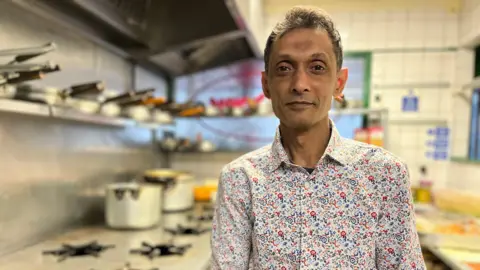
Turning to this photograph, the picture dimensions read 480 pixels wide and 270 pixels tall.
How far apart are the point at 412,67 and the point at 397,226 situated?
2.33 metres

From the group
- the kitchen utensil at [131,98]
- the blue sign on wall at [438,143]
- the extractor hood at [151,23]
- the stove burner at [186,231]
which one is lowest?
the stove burner at [186,231]

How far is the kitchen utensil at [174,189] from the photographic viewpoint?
2006 millimetres

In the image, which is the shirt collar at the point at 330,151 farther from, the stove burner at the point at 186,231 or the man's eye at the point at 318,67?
the stove burner at the point at 186,231

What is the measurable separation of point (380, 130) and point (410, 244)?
6.24 feet

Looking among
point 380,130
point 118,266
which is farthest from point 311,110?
point 380,130

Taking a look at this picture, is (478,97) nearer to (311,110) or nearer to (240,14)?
(240,14)

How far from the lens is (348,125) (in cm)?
290

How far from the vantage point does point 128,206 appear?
1.64m

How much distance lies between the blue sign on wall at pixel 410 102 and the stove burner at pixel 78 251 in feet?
7.35

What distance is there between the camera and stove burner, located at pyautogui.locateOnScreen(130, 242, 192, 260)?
52.4 inches

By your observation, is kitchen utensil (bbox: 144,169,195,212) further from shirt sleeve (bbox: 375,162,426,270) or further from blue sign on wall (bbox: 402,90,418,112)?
blue sign on wall (bbox: 402,90,418,112)

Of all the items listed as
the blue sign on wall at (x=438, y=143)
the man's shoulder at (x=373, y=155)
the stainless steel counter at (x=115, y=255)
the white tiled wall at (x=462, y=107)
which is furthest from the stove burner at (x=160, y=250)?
the blue sign on wall at (x=438, y=143)

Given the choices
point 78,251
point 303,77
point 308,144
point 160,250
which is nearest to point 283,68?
point 303,77

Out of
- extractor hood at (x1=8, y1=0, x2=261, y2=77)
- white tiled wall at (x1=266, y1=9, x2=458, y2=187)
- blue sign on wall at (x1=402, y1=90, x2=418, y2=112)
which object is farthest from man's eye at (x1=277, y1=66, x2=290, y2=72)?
blue sign on wall at (x1=402, y1=90, x2=418, y2=112)
